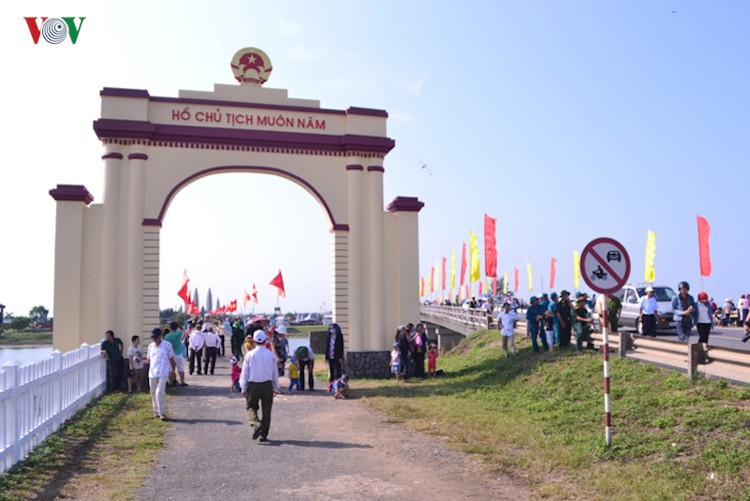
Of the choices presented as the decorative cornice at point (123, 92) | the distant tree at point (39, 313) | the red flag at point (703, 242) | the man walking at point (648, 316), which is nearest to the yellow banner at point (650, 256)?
the red flag at point (703, 242)

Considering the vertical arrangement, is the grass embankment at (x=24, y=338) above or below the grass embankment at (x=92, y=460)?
below

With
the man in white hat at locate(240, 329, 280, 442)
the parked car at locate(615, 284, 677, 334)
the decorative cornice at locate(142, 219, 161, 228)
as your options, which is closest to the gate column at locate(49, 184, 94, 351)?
the decorative cornice at locate(142, 219, 161, 228)

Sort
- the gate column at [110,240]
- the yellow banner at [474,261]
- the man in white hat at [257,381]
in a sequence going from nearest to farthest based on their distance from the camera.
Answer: the man in white hat at [257,381], the gate column at [110,240], the yellow banner at [474,261]

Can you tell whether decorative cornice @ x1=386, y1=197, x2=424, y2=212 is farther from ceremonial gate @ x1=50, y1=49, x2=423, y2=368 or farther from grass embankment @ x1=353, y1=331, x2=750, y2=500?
grass embankment @ x1=353, y1=331, x2=750, y2=500

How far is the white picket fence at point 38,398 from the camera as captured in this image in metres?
7.39

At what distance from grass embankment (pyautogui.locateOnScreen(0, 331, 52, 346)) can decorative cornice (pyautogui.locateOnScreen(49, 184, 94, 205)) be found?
134 ft

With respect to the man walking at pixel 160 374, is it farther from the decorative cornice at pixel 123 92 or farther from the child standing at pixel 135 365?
the decorative cornice at pixel 123 92

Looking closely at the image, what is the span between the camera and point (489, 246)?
29.9m

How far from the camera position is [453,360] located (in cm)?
2148

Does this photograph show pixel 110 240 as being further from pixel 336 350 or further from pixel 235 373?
pixel 336 350

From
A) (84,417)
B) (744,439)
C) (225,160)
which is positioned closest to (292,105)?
(225,160)

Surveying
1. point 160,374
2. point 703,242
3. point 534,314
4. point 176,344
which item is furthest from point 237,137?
point 703,242

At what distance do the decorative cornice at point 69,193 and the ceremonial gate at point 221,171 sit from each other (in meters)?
0.03

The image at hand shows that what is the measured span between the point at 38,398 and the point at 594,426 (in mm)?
7813
